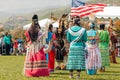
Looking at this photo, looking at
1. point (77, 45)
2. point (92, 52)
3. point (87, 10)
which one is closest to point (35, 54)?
point (77, 45)

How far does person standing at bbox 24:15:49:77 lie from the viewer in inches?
484

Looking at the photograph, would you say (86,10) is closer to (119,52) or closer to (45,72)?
(119,52)

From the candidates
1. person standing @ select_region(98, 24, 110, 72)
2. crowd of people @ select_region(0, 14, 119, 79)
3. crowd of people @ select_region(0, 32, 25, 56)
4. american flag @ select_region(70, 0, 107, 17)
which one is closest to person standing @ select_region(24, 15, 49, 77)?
crowd of people @ select_region(0, 14, 119, 79)

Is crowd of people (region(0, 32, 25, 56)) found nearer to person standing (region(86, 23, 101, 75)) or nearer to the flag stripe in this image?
the flag stripe

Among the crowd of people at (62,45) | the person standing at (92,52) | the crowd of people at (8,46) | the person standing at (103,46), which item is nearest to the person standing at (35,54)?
the crowd of people at (62,45)

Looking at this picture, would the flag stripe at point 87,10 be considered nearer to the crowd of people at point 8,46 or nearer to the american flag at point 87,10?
the american flag at point 87,10

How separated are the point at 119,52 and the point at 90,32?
53.2ft

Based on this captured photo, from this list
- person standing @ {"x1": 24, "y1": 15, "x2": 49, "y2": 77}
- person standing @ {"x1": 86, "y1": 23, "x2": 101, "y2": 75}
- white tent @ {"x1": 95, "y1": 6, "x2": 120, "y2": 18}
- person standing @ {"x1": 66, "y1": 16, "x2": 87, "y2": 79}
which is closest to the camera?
person standing @ {"x1": 66, "y1": 16, "x2": 87, "y2": 79}

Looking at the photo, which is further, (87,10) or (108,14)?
(108,14)

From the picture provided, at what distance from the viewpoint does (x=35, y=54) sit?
1236cm

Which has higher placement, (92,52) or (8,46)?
(8,46)

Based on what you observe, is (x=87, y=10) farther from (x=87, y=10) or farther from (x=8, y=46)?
(x=8, y=46)

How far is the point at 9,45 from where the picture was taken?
31625mm

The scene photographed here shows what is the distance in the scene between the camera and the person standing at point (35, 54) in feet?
40.3
